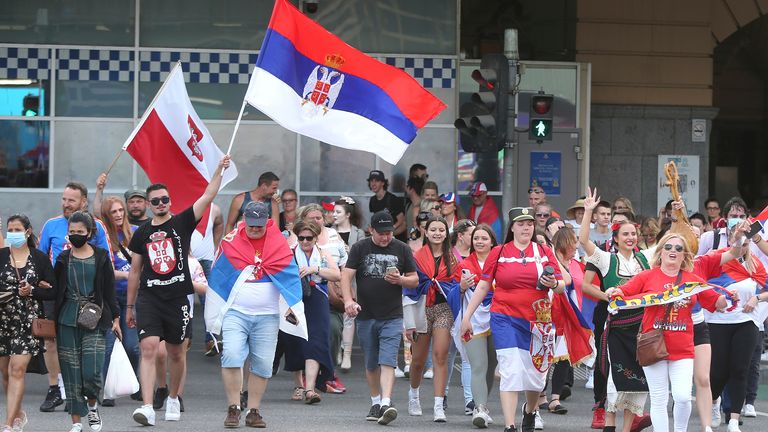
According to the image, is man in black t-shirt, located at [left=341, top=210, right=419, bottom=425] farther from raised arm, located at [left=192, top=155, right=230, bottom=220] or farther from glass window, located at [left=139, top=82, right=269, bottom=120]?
glass window, located at [left=139, top=82, right=269, bottom=120]

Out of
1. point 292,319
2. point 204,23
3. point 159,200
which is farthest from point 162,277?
point 204,23

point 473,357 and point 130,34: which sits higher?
point 130,34

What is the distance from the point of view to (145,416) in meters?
11.0

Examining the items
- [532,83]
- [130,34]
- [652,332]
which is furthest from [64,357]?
[532,83]

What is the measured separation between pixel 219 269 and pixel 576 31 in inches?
446

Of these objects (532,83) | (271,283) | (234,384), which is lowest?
(234,384)

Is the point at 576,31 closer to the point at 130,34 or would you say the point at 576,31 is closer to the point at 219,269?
the point at 130,34

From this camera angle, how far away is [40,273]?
10.5 metres

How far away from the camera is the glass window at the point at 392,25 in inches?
755

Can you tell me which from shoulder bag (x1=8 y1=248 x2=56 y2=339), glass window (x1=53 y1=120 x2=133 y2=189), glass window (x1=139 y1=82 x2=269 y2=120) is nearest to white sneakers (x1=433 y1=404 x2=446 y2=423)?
shoulder bag (x1=8 y1=248 x2=56 y2=339)

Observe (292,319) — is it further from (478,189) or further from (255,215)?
(478,189)

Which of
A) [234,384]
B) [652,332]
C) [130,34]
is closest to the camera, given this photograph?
[652,332]

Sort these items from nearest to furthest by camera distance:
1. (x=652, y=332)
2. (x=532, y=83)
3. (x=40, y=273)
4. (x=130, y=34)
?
(x=652, y=332) → (x=40, y=273) → (x=130, y=34) → (x=532, y=83)

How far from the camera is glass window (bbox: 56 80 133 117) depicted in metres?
18.8
